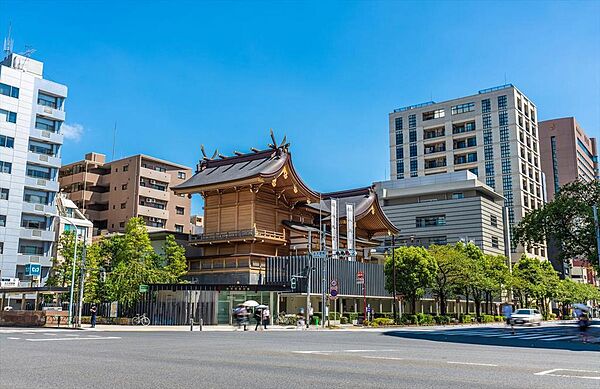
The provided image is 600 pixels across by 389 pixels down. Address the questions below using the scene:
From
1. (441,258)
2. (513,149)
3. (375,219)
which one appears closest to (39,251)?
(375,219)

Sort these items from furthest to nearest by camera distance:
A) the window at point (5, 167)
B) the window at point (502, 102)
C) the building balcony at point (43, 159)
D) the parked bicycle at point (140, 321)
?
the window at point (502, 102), the building balcony at point (43, 159), the window at point (5, 167), the parked bicycle at point (140, 321)

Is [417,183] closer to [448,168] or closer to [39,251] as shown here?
[448,168]

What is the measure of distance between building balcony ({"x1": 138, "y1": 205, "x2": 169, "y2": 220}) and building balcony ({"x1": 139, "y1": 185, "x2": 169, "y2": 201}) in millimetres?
1693

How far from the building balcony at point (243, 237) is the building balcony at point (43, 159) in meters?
19.1

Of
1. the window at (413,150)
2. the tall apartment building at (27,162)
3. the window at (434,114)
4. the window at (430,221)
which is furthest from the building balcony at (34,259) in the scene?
the window at (434,114)

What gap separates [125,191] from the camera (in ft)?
252

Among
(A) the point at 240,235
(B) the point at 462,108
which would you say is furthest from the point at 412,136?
(A) the point at 240,235

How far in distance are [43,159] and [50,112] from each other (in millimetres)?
5384

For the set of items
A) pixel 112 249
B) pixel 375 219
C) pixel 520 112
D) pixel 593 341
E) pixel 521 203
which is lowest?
pixel 593 341

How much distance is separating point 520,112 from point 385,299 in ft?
178

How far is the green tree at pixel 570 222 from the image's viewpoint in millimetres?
34938

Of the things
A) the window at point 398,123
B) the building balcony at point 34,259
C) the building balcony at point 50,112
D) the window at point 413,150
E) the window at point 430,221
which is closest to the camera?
the building balcony at point 34,259

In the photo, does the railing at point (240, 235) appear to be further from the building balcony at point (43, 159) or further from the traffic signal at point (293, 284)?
the building balcony at point (43, 159)

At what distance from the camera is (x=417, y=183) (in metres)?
90.2
